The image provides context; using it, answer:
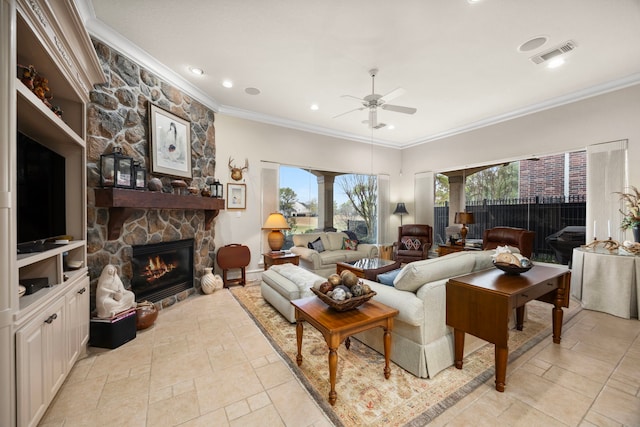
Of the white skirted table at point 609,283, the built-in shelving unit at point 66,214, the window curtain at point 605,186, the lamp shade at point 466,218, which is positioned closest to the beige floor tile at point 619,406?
the white skirted table at point 609,283

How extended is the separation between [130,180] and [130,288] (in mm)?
1316

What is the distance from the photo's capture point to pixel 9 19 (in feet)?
4.20

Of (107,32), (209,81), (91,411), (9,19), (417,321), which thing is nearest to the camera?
(9,19)

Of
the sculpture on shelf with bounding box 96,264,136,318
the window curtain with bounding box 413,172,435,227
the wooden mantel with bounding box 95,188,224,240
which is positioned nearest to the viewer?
the sculpture on shelf with bounding box 96,264,136,318

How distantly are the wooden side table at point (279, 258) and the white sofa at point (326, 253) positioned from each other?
156mm

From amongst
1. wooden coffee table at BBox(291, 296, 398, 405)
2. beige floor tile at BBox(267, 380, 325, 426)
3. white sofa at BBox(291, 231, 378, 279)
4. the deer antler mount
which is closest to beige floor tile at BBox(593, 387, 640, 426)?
wooden coffee table at BBox(291, 296, 398, 405)

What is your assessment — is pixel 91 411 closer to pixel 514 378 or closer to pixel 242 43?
pixel 514 378

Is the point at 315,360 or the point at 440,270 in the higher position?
the point at 440,270

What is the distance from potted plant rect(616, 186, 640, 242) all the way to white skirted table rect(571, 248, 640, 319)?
44 centimetres

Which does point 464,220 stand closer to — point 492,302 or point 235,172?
point 492,302

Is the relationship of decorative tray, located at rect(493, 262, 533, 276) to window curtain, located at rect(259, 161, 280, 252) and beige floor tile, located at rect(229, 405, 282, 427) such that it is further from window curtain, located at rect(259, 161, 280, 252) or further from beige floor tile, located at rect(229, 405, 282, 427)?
window curtain, located at rect(259, 161, 280, 252)

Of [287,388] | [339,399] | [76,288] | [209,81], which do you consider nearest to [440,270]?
[339,399]

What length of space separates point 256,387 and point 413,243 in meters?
4.57

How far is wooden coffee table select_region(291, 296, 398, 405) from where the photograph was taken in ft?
5.50
